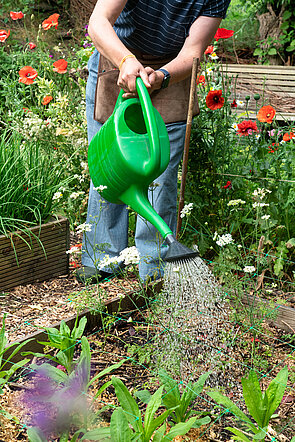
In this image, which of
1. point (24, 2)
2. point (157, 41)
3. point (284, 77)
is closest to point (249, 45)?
point (284, 77)

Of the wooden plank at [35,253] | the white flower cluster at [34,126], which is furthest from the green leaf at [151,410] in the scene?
the white flower cluster at [34,126]

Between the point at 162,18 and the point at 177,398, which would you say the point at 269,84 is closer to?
the point at 162,18

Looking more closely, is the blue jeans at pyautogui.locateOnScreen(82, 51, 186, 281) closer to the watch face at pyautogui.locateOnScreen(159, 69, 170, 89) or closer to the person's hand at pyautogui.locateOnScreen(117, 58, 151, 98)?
the watch face at pyautogui.locateOnScreen(159, 69, 170, 89)

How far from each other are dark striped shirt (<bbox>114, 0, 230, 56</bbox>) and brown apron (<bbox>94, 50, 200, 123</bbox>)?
10cm

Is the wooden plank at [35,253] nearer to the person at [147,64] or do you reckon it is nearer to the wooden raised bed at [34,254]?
the wooden raised bed at [34,254]

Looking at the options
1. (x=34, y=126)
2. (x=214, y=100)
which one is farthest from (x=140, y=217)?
(x=34, y=126)

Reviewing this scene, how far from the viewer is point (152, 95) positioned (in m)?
2.03

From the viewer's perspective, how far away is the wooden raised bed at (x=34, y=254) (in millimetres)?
2170

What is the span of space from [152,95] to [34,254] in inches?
34.6

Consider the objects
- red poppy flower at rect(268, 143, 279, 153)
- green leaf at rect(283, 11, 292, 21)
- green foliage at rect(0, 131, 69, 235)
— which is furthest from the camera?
green leaf at rect(283, 11, 292, 21)

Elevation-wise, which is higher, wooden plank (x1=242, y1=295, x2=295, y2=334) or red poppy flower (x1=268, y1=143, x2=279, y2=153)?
red poppy flower (x1=268, y1=143, x2=279, y2=153)

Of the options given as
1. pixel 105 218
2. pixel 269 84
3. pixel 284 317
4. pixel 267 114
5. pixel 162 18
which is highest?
pixel 162 18

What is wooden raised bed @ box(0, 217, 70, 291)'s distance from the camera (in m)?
2.17

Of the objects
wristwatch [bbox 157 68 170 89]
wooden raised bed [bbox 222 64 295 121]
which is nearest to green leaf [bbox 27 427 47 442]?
wristwatch [bbox 157 68 170 89]
